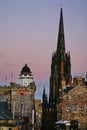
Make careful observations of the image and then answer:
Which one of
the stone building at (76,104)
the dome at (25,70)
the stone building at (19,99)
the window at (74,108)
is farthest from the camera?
the dome at (25,70)

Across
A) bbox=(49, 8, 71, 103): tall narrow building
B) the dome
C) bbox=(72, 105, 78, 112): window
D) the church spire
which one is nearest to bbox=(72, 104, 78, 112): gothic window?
bbox=(72, 105, 78, 112): window

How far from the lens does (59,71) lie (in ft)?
319

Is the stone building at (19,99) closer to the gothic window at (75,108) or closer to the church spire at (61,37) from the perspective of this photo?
the gothic window at (75,108)

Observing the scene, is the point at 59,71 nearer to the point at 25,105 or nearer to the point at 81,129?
the point at 25,105

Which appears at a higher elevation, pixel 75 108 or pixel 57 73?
pixel 57 73

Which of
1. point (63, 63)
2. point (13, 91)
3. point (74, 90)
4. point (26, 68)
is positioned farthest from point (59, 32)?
point (74, 90)

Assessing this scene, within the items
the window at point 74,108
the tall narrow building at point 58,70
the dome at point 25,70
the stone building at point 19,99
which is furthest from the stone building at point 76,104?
Result: the tall narrow building at point 58,70

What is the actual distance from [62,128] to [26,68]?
28074 millimetres

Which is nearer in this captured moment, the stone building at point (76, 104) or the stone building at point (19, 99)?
the stone building at point (76, 104)

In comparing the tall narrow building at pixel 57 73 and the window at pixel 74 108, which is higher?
the tall narrow building at pixel 57 73

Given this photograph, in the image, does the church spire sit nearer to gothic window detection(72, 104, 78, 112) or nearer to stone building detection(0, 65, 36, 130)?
stone building detection(0, 65, 36, 130)

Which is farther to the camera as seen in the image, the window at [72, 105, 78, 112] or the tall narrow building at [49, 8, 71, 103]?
the tall narrow building at [49, 8, 71, 103]

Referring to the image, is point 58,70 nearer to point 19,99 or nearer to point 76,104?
point 19,99

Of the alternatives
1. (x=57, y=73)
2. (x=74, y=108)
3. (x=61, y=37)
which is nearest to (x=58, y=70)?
(x=57, y=73)
